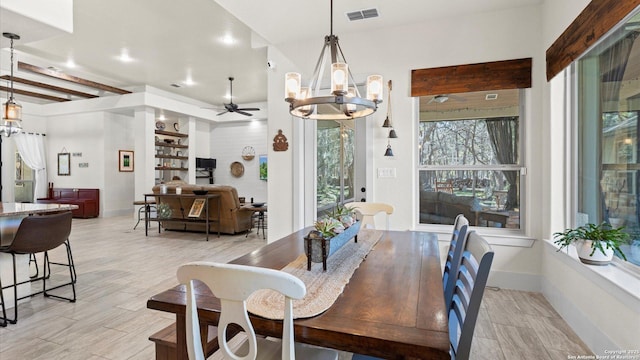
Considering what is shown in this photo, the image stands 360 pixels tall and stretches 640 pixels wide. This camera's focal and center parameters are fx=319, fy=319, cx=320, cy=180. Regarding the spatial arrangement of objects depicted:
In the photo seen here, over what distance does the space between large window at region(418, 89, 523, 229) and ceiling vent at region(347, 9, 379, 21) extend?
43.3 inches

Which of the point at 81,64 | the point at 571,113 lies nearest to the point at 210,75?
the point at 81,64

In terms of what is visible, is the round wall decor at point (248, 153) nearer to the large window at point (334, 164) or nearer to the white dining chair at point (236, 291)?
the large window at point (334, 164)

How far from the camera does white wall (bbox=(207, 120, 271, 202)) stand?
1011cm

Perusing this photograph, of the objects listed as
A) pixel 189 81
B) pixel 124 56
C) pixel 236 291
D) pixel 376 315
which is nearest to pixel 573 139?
pixel 376 315

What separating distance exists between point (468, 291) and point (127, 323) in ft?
8.51

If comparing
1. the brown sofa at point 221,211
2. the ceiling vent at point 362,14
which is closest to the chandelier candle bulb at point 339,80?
the ceiling vent at point 362,14

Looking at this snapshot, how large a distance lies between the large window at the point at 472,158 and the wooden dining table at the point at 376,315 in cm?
218

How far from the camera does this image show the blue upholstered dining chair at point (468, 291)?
3.49 ft

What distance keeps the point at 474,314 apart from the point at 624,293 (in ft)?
4.54

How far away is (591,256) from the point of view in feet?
7.18

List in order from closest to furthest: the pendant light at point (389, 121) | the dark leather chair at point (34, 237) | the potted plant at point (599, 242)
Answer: the potted plant at point (599, 242), the dark leather chair at point (34, 237), the pendant light at point (389, 121)

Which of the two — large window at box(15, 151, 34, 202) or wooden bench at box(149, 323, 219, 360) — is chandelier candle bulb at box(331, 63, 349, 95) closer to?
wooden bench at box(149, 323, 219, 360)

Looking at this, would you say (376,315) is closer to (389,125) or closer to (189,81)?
(389,125)

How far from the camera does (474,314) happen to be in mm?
1089
